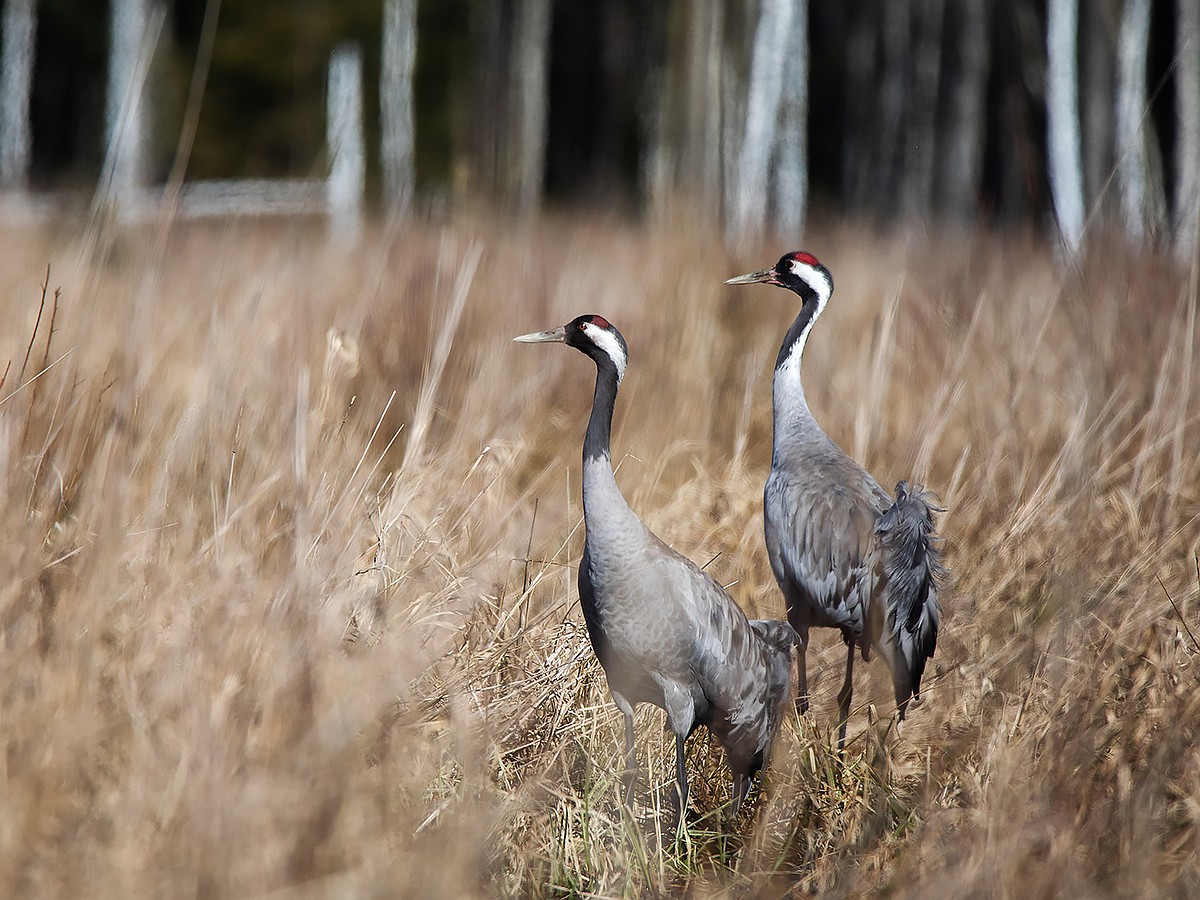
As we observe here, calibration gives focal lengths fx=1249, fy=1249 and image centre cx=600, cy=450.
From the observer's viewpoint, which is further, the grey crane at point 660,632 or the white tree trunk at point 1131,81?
the white tree trunk at point 1131,81

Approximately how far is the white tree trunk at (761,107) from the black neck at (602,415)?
358cm

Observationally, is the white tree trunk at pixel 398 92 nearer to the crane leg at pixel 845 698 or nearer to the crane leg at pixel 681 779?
the crane leg at pixel 845 698

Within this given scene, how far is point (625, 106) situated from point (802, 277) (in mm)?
24361

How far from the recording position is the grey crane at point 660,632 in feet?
8.80

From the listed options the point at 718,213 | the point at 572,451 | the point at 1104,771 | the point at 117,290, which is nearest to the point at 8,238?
the point at 117,290

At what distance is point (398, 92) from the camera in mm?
18484

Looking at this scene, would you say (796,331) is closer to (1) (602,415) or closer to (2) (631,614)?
(1) (602,415)

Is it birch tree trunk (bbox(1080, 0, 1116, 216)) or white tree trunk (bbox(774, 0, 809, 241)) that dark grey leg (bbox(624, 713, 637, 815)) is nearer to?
white tree trunk (bbox(774, 0, 809, 241))

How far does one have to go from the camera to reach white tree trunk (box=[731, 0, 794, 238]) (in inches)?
276

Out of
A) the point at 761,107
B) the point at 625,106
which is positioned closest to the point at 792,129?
the point at 761,107

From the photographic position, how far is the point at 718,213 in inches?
241

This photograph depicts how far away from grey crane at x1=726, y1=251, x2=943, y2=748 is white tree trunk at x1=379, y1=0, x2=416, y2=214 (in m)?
13.7

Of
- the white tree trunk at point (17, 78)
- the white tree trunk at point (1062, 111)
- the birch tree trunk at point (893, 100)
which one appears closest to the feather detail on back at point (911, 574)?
the white tree trunk at point (1062, 111)

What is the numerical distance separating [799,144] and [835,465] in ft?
43.9
